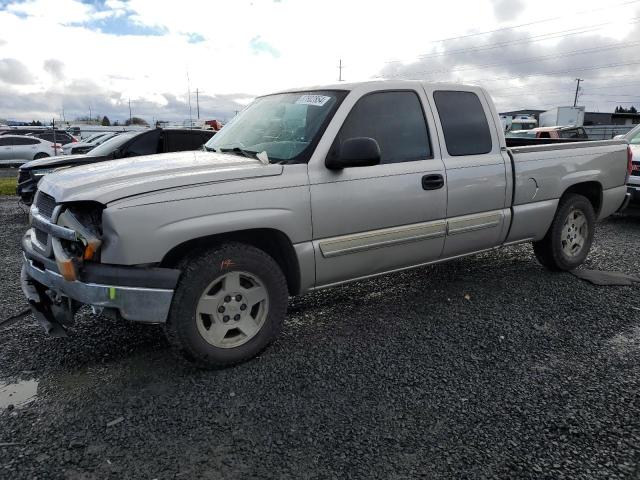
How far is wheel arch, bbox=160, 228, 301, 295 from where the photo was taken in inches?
125

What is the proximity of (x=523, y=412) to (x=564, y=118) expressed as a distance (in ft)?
151

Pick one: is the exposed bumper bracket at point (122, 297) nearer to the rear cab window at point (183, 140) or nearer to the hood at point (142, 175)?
the hood at point (142, 175)

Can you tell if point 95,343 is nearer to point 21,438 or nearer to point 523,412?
point 21,438

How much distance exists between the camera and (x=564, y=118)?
42812 millimetres

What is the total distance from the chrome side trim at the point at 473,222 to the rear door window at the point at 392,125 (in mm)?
626

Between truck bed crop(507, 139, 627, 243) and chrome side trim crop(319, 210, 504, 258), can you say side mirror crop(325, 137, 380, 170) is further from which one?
truck bed crop(507, 139, 627, 243)

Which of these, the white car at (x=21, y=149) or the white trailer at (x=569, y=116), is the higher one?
the white trailer at (x=569, y=116)

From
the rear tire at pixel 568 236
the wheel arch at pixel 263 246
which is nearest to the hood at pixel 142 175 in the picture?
the wheel arch at pixel 263 246

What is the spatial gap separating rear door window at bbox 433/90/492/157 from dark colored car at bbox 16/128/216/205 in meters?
5.02

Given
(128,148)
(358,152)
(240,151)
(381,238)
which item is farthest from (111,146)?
(358,152)

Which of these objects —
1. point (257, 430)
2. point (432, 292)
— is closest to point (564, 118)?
point (432, 292)

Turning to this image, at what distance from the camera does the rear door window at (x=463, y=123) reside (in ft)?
14.1

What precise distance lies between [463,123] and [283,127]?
1.64 meters

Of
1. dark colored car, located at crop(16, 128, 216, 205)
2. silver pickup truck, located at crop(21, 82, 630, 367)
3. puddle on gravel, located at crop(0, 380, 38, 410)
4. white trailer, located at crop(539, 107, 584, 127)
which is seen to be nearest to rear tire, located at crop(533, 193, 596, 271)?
silver pickup truck, located at crop(21, 82, 630, 367)
